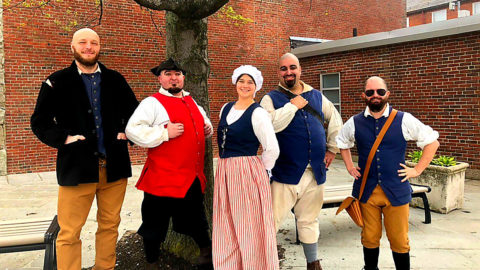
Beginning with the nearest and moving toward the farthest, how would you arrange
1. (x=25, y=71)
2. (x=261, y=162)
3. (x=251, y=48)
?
(x=261, y=162)
(x=25, y=71)
(x=251, y=48)

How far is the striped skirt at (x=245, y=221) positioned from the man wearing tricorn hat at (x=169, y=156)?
238mm

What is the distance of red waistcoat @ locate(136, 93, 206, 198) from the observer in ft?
8.10

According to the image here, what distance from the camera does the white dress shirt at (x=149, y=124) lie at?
237cm

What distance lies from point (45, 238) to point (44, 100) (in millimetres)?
1128

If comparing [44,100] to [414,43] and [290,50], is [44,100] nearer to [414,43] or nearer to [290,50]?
[414,43]

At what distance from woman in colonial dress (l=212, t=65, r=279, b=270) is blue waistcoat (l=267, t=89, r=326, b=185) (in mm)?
208

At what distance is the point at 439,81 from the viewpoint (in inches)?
297

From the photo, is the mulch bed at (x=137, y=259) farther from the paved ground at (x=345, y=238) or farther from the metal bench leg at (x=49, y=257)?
the metal bench leg at (x=49, y=257)

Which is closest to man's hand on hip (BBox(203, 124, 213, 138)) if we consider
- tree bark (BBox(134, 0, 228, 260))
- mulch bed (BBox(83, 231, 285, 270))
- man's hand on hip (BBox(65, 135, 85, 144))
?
tree bark (BBox(134, 0, 228, 260))

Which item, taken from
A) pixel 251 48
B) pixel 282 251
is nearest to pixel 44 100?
pixel 282 251

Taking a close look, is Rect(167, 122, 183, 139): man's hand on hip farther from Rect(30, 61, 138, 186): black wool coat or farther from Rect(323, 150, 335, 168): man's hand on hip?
Rect(323, 150, 335, 168): man's hand on hip

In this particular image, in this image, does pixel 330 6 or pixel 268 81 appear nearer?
pixel 268 81

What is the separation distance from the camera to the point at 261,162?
258 cm

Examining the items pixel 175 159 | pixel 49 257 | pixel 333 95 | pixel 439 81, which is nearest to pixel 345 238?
pixel 175 159
